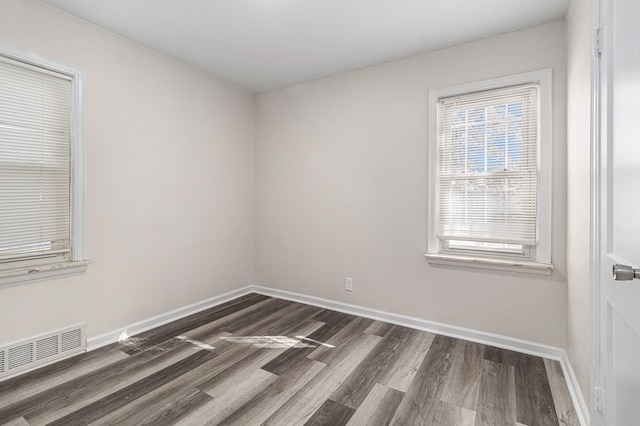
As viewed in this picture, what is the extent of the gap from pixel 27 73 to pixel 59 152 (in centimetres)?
56

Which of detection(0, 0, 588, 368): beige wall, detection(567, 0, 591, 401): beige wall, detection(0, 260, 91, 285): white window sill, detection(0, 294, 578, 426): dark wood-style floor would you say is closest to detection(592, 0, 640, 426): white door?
detection(567, 0, 591, 401): beige wall

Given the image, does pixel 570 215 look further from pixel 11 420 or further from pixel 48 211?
pixel 48 211

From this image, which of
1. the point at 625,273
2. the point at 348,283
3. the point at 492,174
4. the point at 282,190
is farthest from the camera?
the point at 282,190

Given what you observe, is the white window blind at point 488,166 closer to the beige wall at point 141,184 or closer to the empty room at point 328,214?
the empty room at point 328,214

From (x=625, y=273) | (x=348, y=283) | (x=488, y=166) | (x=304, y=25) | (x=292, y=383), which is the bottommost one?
(x=292, y=383)

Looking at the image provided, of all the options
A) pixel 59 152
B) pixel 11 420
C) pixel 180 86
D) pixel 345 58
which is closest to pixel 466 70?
pixel 345 58

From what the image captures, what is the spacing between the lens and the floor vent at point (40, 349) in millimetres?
2074

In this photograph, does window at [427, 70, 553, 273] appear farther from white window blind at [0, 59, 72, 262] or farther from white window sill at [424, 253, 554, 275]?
white window blind at [0, 59, 72, 262]

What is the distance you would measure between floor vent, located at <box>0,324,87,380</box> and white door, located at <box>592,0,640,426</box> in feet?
10.5

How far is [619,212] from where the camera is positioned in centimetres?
106

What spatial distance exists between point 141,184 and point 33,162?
75 cm

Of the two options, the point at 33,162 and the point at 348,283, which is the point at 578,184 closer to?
the point at 348,283

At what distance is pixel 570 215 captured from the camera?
7.05 ft

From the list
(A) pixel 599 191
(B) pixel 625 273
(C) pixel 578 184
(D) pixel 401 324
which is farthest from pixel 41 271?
(C) pixel 578 184
